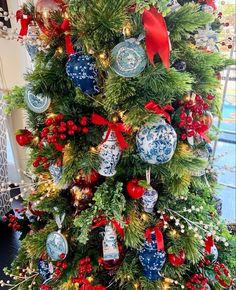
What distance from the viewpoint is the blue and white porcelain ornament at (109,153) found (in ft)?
2.49

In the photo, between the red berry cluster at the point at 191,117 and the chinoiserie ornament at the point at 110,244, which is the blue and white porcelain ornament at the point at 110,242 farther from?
the red berry cluster at the point at 191,117

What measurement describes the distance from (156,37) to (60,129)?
305 millimetres

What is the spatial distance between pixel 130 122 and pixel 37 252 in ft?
1.71

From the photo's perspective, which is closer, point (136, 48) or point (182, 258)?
point (136, 48)

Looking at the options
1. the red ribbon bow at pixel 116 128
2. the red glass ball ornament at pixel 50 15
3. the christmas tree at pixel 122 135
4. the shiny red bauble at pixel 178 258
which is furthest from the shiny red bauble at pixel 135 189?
the red glass ball ornament at pixel 50 15

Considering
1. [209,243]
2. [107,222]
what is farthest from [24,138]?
[209,243]

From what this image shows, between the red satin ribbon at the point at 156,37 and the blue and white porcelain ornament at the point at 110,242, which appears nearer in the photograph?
the red satin ribbon at the point at 156,37

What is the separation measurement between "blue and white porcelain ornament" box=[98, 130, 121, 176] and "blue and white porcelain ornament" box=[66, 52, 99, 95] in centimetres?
13

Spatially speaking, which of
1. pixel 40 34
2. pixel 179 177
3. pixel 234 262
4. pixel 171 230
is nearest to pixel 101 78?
pixel 40 34

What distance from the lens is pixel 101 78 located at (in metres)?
0.77

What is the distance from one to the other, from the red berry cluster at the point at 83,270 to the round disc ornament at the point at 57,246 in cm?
6

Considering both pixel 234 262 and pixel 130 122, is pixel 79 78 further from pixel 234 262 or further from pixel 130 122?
pixel 234 262

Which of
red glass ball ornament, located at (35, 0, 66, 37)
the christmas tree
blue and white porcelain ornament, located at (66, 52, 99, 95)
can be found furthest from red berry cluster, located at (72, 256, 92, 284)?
red glass ball ornament, located at (35, 0, 66, 37)

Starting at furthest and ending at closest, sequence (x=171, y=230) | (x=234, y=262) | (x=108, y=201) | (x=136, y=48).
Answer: (x=234, y=262)
(x=171, y=230)
(x=108, y=201)
(x=136, y=48)
